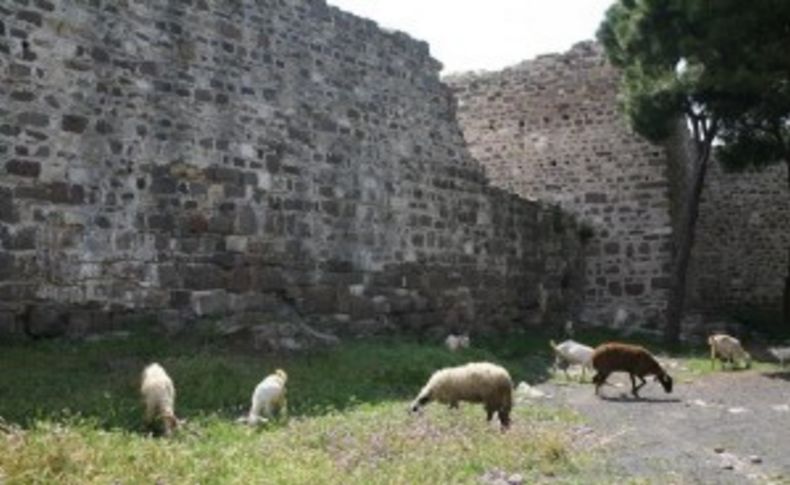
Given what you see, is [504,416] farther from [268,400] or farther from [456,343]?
[456,343]

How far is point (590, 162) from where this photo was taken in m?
20.4

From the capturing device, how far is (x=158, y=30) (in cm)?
1129

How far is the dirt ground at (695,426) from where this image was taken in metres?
7.05

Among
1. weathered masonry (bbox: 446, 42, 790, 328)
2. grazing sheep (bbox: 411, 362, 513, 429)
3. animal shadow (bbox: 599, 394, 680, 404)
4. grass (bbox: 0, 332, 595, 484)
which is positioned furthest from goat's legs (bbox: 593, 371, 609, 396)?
weathered masonry (bbox: 446, 42, 790, 328)

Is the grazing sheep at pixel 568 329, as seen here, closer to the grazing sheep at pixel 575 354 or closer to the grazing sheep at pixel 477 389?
the grazing sheep at pixel 575 354

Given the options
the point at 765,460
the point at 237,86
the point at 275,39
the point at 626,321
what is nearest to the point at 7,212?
the point at 237,86

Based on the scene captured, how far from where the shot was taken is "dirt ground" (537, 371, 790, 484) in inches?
278

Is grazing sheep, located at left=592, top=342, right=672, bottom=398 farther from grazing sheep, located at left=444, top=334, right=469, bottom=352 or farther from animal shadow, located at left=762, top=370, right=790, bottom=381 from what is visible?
grazing sheep, located at left=444, top=334, right=469, bottom=352

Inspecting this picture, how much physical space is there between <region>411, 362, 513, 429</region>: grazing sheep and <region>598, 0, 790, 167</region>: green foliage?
9.06m

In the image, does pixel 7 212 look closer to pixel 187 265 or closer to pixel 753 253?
pixel 187 265

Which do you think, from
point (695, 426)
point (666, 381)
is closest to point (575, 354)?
point (666, 381)

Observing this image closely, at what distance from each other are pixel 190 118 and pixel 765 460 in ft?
23.7

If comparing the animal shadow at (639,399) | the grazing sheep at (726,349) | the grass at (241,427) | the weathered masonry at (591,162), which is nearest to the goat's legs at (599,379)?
the animal shadow at (639,399)

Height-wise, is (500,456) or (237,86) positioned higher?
(237,86)
